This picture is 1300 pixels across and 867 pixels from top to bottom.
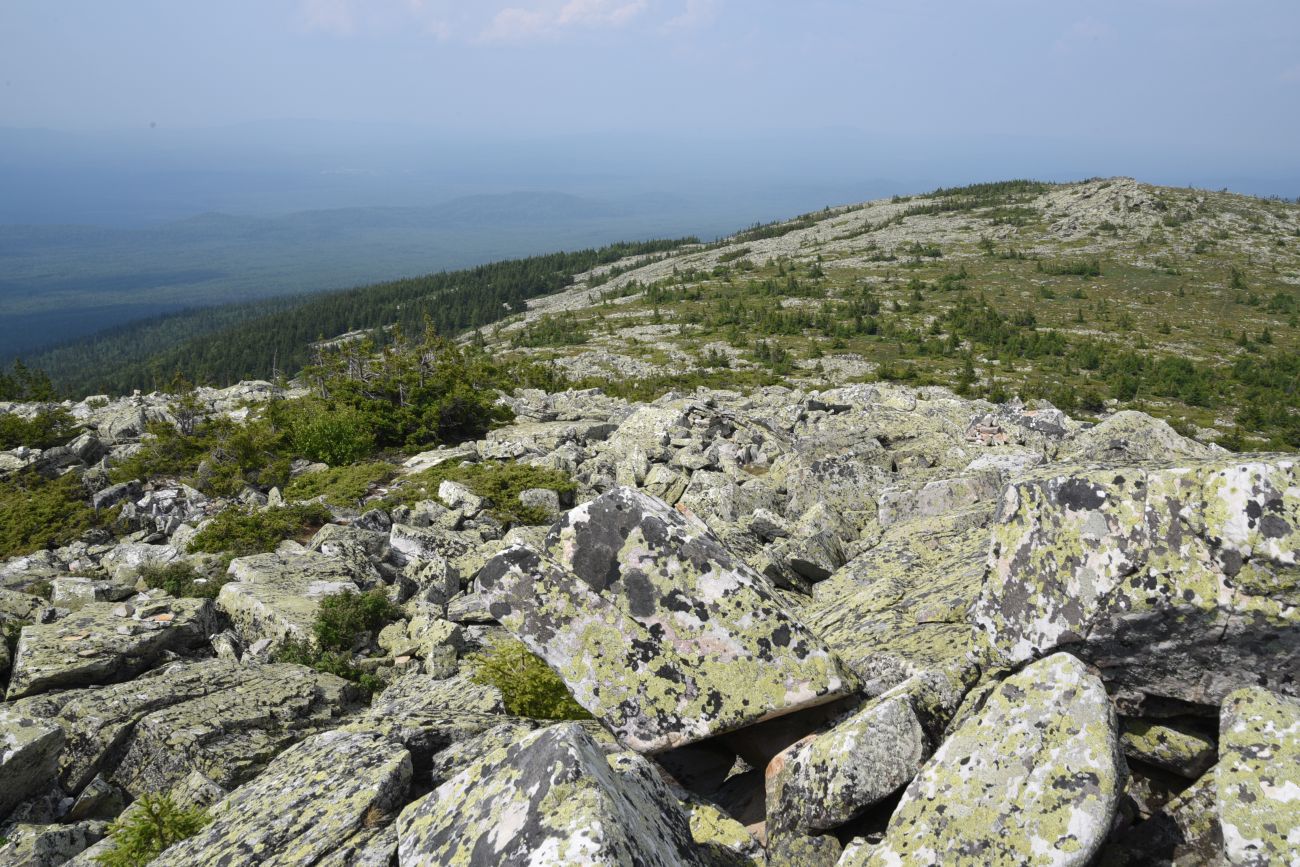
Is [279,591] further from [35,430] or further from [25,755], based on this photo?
[35,430]

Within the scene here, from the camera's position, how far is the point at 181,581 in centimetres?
1398

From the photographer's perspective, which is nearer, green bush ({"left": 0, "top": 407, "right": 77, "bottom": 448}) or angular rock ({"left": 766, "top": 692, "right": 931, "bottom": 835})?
angular rock ({"left": 766, "top": 692, "right": 931, "bottom": 835})

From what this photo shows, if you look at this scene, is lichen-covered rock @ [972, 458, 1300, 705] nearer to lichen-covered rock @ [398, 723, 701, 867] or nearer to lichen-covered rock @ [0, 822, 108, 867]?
lichen-covered rock @ [398, 723, 701, 867]

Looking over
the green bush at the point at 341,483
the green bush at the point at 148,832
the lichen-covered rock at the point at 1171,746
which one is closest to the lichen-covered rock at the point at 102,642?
the green bush at the point at 148,832

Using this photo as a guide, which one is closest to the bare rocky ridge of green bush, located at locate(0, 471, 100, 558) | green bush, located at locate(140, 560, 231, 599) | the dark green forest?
green bush, located at locate(140, 560, 231, 599)

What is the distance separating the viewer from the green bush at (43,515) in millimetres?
18703

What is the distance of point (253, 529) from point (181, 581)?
2.66 m

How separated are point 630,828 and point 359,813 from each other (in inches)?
104

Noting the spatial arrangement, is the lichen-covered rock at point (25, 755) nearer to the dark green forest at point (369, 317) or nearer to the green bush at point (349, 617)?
the green bush at point (349, 617)

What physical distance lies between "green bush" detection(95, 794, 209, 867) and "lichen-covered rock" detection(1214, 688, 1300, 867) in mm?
8153

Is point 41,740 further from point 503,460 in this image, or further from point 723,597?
point 503,460

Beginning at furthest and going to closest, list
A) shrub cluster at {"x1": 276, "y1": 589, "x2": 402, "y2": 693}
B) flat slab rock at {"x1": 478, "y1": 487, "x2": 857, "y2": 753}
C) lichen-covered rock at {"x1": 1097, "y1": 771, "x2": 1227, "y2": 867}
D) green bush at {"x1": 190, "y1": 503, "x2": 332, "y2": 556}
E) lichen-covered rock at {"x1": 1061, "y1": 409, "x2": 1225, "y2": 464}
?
green bush at {"x1": 190, "y1": 503, "x2": 332, "y2": 556}, lichen-covered rock at {"x1": 1061, "y1": 409, "x2": 1225, "y2": 464}, shrub cluster at {"x1": 276, "y1": 589, "x2": 402, "y2": 693}, flat slab rock at {"x1": 478, "y1": 487, "x2": 857, "y2": 753}, lichen-covered rock at {"x1": 1097, "y1": 771, "x2": 1227, "y2": 867}

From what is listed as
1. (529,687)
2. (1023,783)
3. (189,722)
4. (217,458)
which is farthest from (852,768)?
(217,458)

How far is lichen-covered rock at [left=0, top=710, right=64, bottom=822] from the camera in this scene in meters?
7.58
